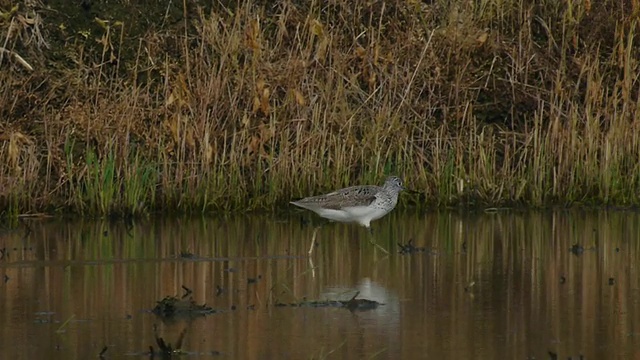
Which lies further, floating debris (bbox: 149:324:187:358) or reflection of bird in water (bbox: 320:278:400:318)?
reflection of bird in water (bbox: 320:278:400:318)

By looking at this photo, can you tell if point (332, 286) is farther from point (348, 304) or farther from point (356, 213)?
point (356, 213)

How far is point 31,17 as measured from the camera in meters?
19.2

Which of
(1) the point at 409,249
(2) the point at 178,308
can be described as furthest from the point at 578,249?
(2) the point at 178,308

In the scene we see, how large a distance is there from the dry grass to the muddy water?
0.53 m

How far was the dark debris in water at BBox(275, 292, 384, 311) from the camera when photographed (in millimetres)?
10002

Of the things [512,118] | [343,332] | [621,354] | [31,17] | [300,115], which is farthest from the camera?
[31,17]

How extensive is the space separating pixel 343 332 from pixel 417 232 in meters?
4.94

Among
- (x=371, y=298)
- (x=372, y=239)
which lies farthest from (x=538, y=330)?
(x=372, y=239)

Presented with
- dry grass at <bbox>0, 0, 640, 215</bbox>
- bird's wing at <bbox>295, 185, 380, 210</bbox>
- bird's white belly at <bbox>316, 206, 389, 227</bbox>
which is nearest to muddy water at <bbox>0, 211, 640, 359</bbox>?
bird's white belly at <bbox>316, 206, 389, 227</bbox>

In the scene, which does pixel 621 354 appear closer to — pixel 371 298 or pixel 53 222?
pixel 371 298

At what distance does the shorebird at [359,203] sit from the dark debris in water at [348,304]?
10.6 feet

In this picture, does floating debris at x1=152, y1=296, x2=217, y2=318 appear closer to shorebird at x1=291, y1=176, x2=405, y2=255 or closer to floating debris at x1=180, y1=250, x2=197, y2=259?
floating debris at x1=180, y1=250, x2=197, y2=259

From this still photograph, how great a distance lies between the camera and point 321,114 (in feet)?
53.4

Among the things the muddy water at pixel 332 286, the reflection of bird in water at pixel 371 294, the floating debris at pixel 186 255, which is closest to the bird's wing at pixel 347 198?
the muddy water at pixel 332 286
